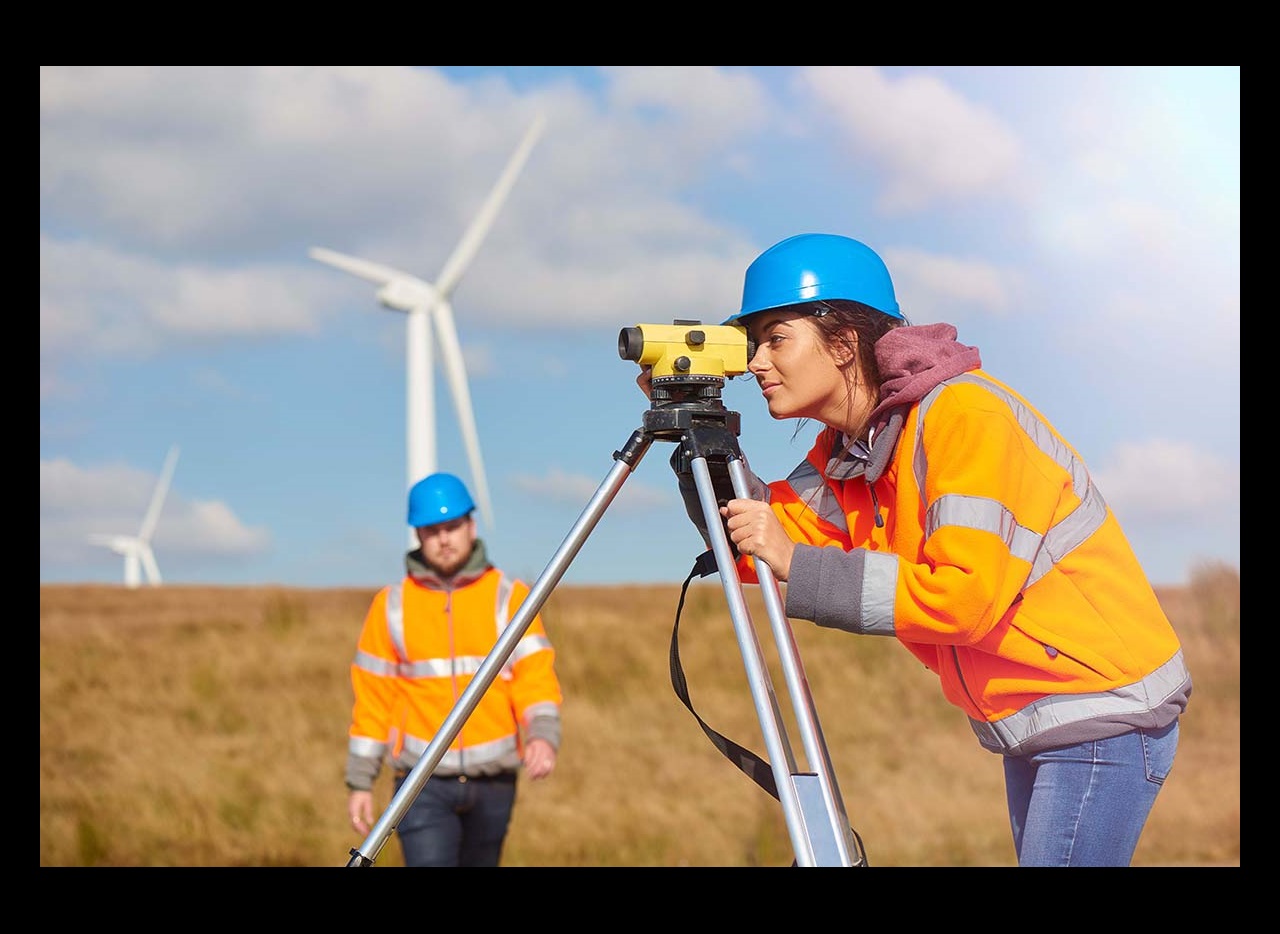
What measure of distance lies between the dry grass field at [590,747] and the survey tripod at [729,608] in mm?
8037

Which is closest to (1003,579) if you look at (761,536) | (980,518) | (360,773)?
→ (980,518)

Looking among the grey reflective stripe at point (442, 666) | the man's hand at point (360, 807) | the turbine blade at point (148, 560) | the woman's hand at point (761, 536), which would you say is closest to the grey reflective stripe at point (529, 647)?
the grey reflective stripe at point (442, 666)

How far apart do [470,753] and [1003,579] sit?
349 cm

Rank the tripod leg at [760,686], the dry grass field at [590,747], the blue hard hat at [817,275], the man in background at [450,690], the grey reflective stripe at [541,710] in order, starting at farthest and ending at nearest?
the dry grass field at [590,747]
the grey reflective stripe at [541,710]
the man in background at [450,690]
the blue hard hat at [817,275]
the tripod leg at [760,686]

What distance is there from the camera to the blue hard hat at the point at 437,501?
6082 millimetres

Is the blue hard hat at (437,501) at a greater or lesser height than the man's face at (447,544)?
greater

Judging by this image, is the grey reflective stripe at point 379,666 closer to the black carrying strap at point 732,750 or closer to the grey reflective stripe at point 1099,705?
the black carrying strap at point 732,750

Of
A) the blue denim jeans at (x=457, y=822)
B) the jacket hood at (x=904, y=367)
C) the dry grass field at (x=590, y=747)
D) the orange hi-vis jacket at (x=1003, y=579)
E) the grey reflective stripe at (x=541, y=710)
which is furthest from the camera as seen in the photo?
the dry grass field at (x=590, y=747)

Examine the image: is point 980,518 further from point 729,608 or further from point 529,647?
point 529,647

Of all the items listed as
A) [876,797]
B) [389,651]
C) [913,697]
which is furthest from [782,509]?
[913,697]

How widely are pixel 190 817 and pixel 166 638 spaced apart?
2952mm

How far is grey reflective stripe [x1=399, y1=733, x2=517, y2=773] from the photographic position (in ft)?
18.9

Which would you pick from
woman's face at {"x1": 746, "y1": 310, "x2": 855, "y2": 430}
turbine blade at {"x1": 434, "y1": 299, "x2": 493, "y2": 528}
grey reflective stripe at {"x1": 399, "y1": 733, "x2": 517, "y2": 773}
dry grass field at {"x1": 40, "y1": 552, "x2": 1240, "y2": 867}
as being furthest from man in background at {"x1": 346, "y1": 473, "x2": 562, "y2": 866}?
turbine blade at {"x1": 434, "y1": 299, "x2": 493, "y2": 528}

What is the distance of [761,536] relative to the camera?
2.96 metres
